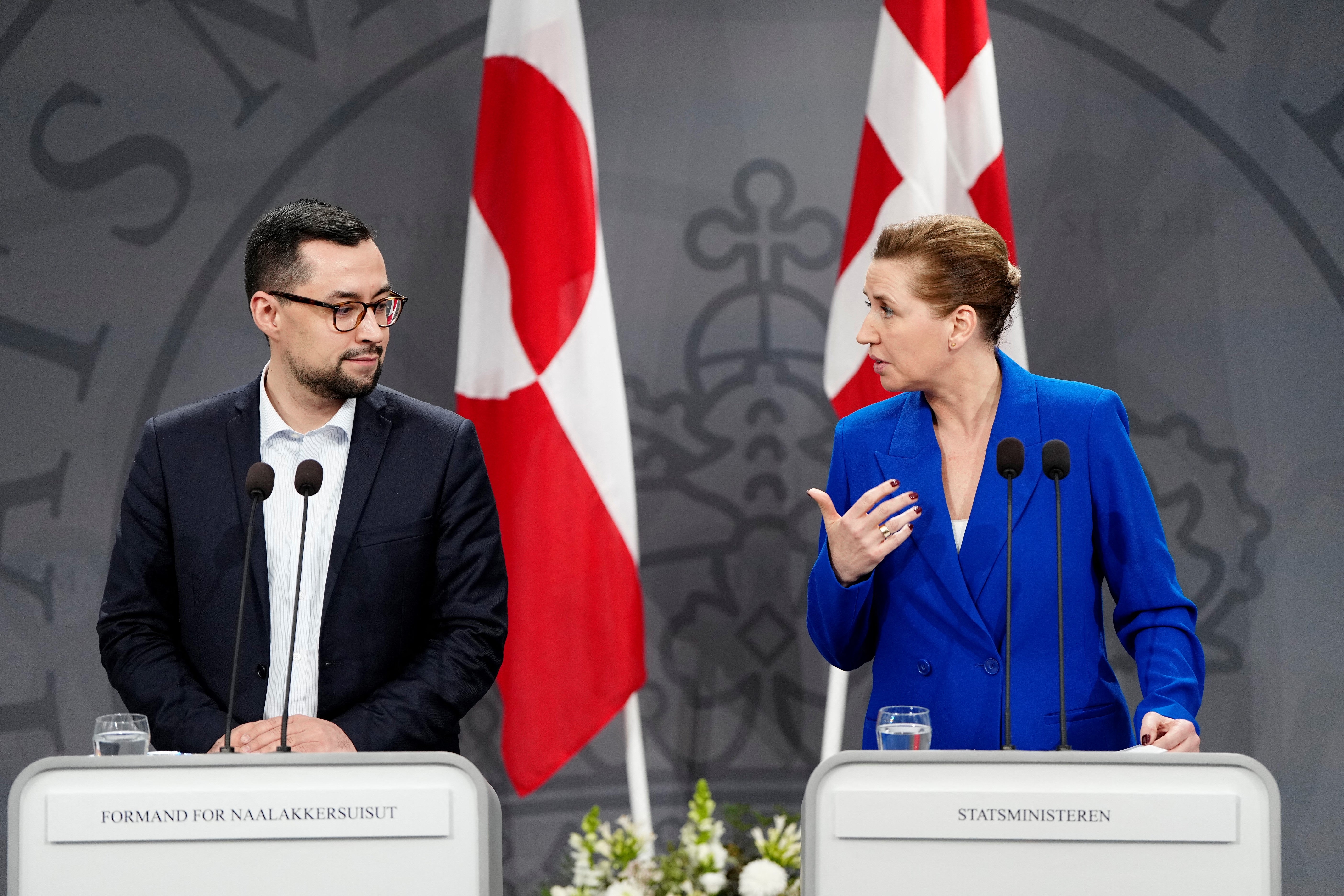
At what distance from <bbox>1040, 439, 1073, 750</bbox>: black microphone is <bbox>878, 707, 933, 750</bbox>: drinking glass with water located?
0.17 meters

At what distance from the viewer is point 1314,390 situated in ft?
11.0

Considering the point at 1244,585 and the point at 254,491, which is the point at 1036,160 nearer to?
the point at 1244,585

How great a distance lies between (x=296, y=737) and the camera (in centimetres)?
178

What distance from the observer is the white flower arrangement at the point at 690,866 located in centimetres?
242

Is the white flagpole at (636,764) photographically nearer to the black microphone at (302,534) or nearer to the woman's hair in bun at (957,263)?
the black microphone at (302,534)

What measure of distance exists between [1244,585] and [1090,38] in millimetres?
1583

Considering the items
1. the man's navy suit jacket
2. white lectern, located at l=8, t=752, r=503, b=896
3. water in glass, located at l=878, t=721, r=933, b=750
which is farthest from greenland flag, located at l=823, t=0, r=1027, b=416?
white lectern, located at l=8, t=752, r=503, b=896

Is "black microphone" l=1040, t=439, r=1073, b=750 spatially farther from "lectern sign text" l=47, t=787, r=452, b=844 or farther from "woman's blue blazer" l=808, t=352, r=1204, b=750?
"lectern sign text" l=47, t=787, r=452, b=844

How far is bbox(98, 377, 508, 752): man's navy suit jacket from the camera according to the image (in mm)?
1974

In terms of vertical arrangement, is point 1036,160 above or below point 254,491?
above

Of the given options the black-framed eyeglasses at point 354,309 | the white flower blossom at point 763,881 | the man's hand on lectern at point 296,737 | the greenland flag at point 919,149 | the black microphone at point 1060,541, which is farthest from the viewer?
the greenland flag at point 919,149

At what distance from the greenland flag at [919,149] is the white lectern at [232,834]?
74.4 inches

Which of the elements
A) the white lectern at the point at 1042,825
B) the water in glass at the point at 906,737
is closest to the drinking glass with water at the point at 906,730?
the water in glass at the point at 906,737

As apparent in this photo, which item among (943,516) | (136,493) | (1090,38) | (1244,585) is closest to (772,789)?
(1244,585)
